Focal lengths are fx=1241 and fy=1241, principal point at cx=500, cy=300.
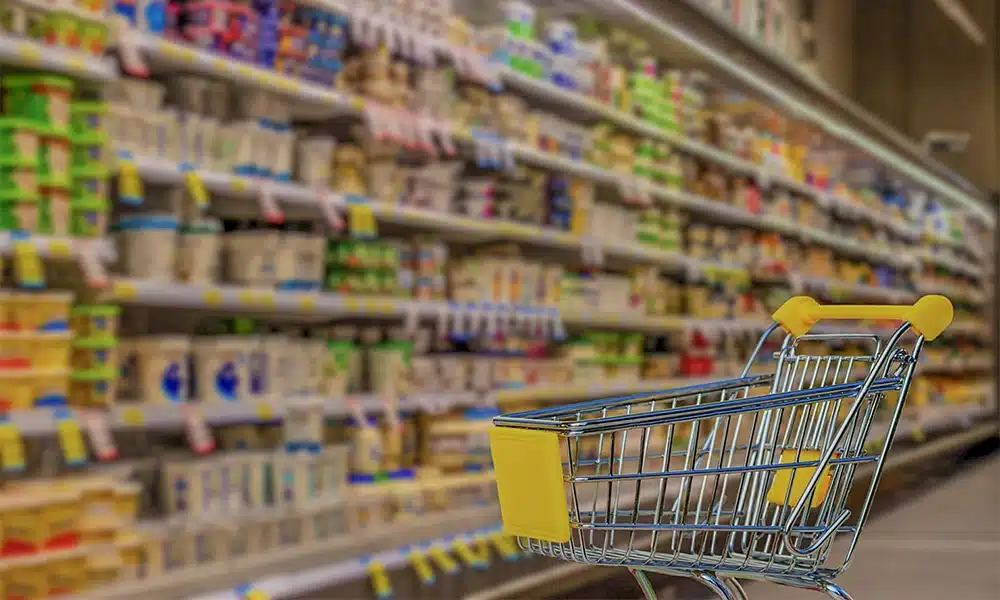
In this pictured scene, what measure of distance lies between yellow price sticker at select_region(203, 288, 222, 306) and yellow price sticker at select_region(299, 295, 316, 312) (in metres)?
0.33

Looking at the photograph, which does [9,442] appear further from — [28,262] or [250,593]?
[250,593]

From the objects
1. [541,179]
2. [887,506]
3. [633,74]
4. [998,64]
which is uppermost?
[998,64]

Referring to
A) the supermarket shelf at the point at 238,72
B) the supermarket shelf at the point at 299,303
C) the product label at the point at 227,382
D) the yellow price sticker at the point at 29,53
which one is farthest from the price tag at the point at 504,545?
the yellow price sticker at the point at 29,53

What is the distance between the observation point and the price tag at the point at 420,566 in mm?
3699

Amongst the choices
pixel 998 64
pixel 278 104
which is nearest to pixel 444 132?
pixel 278 104

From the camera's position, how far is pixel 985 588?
4.09 metres

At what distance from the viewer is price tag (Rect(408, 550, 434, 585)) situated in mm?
3699

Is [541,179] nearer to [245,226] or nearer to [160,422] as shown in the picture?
[245,226]

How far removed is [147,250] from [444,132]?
1225 mm

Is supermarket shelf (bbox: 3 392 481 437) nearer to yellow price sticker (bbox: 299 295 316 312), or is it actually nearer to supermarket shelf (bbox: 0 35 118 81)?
yellow price sticker (bbox: 299 295 316 312)

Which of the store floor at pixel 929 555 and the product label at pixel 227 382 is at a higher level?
the product label at pixel 227 382

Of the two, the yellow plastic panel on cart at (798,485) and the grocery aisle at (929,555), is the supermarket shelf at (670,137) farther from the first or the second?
the yellow plastic panel on cart at (798,485)

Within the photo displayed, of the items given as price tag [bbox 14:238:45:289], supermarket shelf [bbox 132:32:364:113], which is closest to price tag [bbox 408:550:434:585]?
supermarket shelf [bbox 132:32:364:113]

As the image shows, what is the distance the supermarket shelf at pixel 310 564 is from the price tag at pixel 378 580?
38 millimetres
